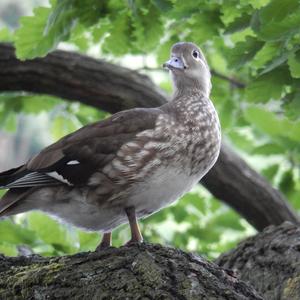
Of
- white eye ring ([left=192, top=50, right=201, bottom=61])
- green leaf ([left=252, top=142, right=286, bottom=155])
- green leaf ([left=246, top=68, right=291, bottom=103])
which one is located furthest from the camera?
green leaf ([left=252, top=142, right=286, bottom=155])

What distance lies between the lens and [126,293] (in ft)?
7.57

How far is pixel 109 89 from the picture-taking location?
14.6ft

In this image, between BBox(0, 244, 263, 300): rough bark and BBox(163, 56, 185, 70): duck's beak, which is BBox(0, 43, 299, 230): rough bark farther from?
BBox(0, 244, 263, 300): rough bark

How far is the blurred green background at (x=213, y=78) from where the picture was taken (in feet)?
10.4

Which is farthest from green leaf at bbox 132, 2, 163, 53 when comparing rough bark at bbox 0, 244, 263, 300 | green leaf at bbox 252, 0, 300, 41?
rough bark at bbox 0, 244, 263, 300

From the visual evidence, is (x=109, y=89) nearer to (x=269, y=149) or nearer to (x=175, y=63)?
(x=175, y=63)

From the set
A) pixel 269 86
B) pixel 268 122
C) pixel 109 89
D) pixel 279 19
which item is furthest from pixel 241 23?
pixel 109 89

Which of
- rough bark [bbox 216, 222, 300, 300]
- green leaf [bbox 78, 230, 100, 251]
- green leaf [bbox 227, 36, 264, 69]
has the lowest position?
rough bark [bbox 216, 222, 300, 300]

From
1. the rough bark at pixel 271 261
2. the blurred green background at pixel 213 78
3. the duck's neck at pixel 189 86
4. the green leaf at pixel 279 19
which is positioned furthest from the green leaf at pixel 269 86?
the rough bark at pixel 271 261

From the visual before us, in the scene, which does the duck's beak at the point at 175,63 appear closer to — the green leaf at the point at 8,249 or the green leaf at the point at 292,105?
the green leaf at the point at 292,105

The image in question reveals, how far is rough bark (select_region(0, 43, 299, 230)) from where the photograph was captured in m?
4.43

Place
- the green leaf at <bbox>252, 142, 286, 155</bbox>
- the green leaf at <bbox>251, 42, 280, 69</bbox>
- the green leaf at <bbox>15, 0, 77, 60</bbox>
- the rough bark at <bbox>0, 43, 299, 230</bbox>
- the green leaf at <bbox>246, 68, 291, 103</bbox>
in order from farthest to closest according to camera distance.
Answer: the rough bark at <bbox>0, 43, 299, 230</bbox> < the green leaf at <bbox>252, 142, 286, 155</bbox> < the green leaf at <bbox>15, 0, 77, 60</bbox> < the green leaf at <bbox>251, 42, 280, 69</bbox> < the green leaf at <bbox>246, 68, 291, 103</bbox>

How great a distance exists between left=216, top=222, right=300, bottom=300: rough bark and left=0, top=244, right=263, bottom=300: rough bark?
56cm

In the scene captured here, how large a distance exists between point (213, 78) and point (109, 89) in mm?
944
